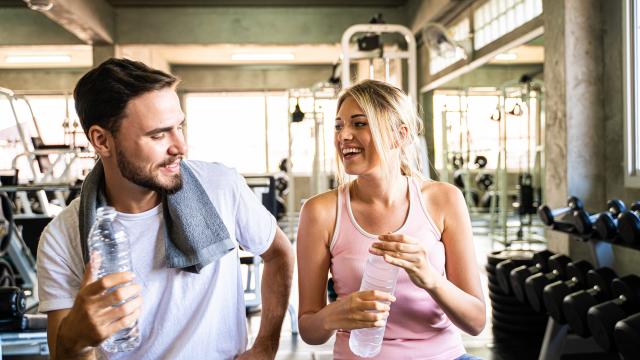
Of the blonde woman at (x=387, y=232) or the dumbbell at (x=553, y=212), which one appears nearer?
the blonde woman at (x=387, y=232)

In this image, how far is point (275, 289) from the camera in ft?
4.66

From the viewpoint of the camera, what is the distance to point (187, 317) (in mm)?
1234

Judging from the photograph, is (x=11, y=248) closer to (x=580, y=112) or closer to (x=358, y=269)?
(x=358, y=269)

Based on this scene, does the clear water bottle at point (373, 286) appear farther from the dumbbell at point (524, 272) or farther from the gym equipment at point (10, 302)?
the gym equipment at point (10, 302)

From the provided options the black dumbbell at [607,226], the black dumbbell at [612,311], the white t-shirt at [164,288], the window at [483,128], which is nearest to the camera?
the white t-shirt at [164,288]

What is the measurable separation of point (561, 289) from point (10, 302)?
2.28 metres

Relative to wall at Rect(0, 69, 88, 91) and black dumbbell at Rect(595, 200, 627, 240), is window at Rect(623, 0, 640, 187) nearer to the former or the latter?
black dumbbell at Rect(595, 200, 627, 240)

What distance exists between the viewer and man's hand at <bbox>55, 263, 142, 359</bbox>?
861 mm

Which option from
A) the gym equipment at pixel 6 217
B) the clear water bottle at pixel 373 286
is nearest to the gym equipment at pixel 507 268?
the clear water bottle at pixel 373 286

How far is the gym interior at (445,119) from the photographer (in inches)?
99.1

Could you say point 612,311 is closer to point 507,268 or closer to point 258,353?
point 507,268

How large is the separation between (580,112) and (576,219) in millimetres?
784

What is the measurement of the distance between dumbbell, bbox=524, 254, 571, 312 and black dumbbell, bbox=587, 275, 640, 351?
1.32 ft

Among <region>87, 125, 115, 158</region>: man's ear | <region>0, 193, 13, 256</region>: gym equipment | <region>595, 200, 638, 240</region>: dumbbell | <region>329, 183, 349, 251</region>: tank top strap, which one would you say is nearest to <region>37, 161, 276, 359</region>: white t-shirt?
<region>87, 125, 115, 158</region>: man's ear
